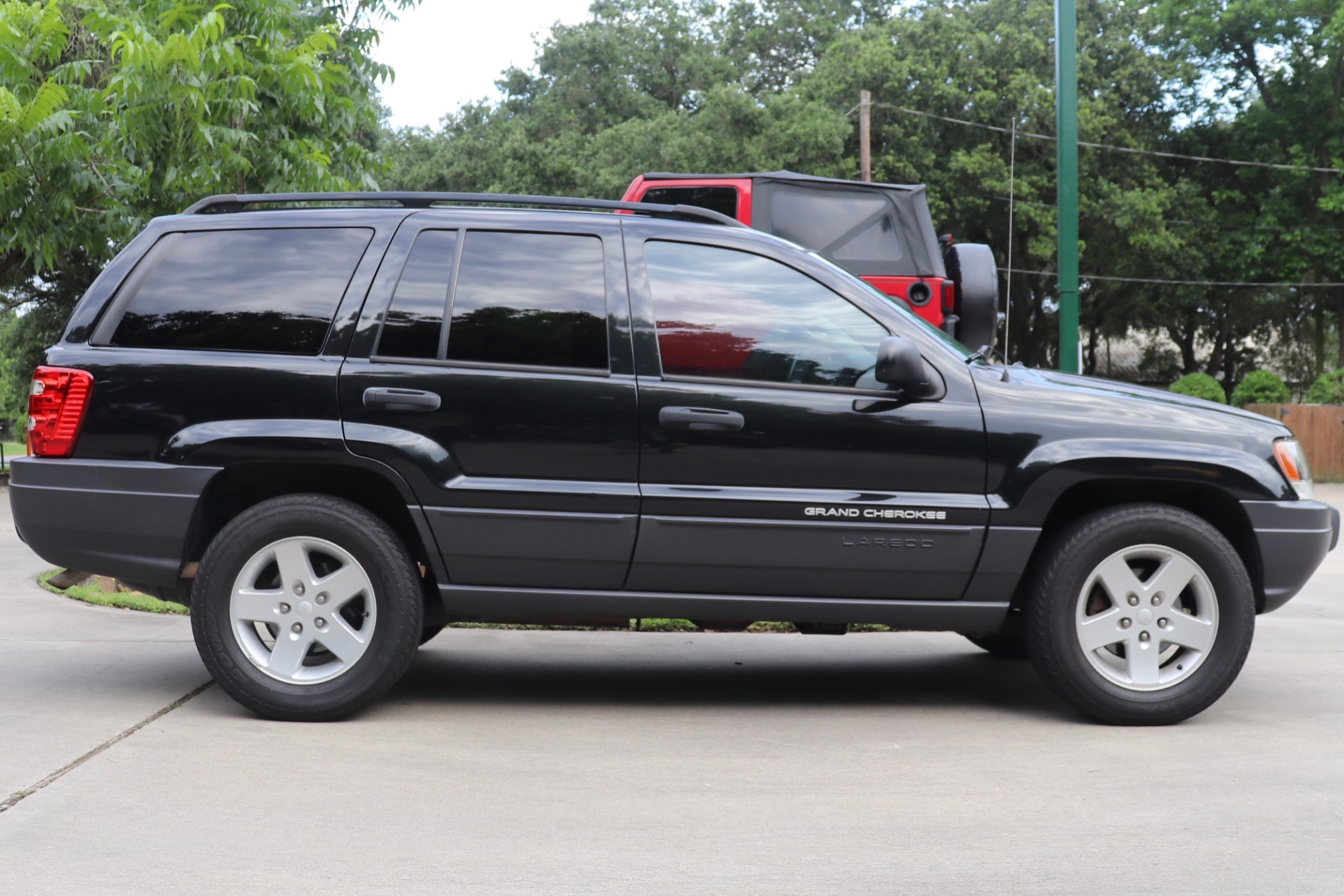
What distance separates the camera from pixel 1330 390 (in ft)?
84.9

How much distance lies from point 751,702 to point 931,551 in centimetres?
111

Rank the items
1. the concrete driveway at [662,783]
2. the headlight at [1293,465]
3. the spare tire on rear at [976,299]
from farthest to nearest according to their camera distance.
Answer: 1. the spare tire on rear at [976,299]
2. the headlight at [1293,465]
3. the concrete driveway at [662,783]

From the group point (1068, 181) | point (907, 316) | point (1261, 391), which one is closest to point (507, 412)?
point (907, 316)

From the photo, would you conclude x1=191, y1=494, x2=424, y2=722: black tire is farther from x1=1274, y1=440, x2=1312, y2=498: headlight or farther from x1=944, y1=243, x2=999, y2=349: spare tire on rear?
x1=944, y1=243, x2=999, y2=349: spare tire on rear

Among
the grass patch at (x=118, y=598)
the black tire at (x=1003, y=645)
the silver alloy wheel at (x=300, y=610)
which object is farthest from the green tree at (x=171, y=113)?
the black tire at (x=1003, y=645)

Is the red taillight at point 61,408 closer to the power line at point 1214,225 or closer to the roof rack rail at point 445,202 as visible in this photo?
the roof rack rail at point 445,202

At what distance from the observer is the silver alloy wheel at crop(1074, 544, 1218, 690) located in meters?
5.26

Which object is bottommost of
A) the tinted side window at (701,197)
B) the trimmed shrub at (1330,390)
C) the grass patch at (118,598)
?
the trimmed shrub at (1330,390)

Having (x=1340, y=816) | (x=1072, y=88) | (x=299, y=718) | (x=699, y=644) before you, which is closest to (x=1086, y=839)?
(x=1340, y=816)

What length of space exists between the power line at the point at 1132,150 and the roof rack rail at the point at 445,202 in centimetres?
3059

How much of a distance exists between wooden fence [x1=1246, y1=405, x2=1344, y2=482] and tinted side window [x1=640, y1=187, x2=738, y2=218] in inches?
703

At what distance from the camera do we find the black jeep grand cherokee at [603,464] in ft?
16.9

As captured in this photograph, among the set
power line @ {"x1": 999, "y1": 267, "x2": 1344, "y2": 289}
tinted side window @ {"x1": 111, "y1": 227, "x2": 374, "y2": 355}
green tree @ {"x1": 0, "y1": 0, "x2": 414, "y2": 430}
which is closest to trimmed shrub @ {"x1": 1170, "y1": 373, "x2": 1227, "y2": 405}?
power line @ {"x1": 999, "y1": 267, "x2": 1344, "y2": 289}

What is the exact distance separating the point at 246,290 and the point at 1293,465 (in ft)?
13.6
